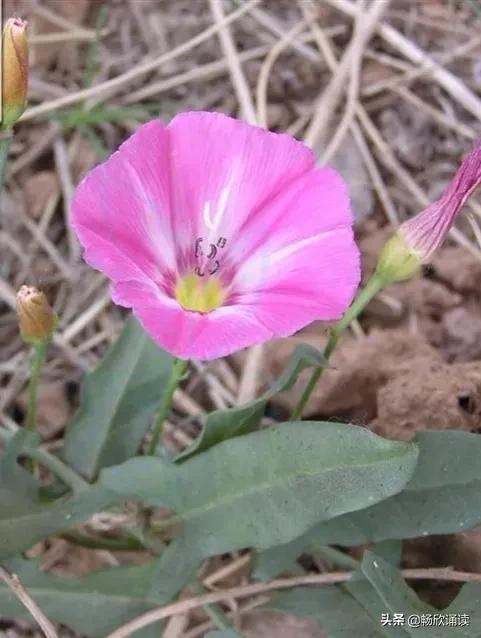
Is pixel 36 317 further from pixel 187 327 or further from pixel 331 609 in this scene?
pixel 331 609

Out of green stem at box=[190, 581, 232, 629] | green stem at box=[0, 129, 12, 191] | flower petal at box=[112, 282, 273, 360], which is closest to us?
flower petal at box=[112, 282, 273, 360]

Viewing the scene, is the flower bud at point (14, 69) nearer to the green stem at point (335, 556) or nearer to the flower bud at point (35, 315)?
the flower bud at point (35, 315)

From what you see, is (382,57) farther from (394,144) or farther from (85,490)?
(85,490)

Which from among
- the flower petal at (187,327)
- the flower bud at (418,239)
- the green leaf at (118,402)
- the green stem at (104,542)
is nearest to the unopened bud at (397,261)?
the flower bud at (418,239)

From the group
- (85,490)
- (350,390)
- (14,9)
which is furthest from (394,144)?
(85,490)

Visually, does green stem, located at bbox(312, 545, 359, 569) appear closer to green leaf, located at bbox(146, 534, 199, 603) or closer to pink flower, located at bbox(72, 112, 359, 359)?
green leaf, located at bbox(146, 534, 199, 603)

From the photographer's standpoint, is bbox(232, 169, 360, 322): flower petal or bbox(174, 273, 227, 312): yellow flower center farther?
bbox(174, 273, 227, 312): yellow flower center

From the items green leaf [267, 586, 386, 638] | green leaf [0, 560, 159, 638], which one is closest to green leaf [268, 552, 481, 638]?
green leaf [267, 586, 386, 638]
